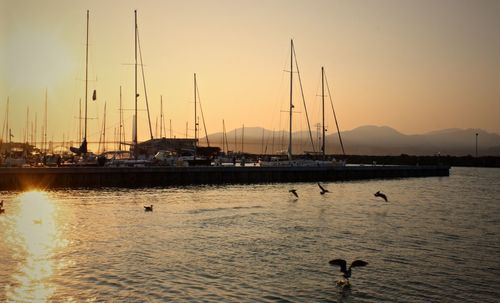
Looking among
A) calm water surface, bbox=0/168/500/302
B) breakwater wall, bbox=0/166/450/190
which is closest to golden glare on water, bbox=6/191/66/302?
calm water surface, bbox=0/168/500/302

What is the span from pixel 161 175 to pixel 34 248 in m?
39.1

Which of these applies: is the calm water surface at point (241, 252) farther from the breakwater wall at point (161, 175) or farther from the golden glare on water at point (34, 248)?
the breakwater wall at point (161, 175)

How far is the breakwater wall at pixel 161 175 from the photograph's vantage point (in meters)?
52.1

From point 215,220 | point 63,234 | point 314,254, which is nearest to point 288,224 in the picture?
point 215,220

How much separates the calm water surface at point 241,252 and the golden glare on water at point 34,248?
0.05m

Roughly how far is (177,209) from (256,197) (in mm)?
11813

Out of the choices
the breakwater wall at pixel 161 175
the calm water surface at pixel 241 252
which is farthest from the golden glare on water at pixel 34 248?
the breakwater wall at pixel 161 175

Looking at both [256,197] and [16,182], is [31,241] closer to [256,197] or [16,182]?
[256,197]

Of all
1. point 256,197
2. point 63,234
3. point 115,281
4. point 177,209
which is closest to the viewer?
point 115,281

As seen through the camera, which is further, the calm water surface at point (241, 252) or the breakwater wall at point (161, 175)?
the breakwater wall at point (161, 175)

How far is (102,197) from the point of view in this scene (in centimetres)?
4341

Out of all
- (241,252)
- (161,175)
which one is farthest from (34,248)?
(161,175)

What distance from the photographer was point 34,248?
70.3 feet

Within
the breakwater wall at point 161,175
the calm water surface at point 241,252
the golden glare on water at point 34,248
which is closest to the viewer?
the golden glare on water at point 34,248
